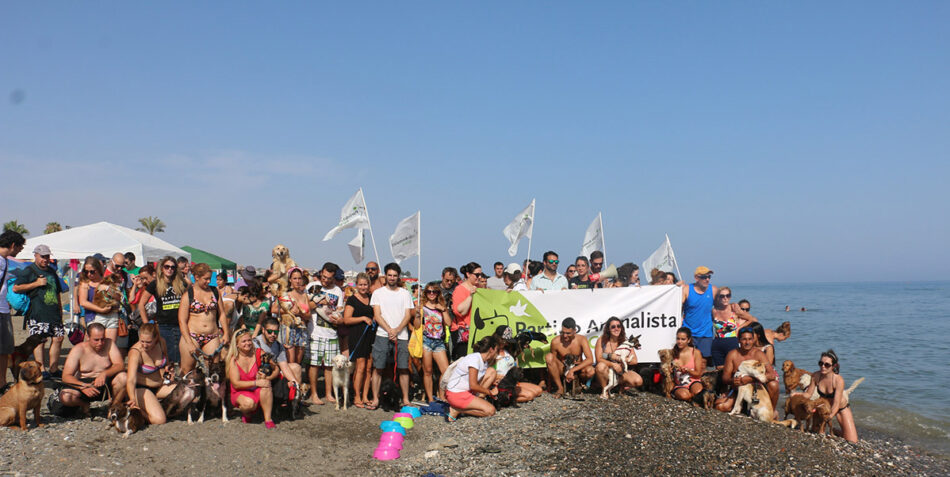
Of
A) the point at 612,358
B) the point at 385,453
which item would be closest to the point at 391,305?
the point at 385,453

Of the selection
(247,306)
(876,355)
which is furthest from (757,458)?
(876,355)

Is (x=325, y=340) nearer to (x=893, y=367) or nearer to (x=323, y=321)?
(x=323, y=321)

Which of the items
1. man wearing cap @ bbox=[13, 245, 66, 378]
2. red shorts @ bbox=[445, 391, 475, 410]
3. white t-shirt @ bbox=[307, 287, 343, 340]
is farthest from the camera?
white t-shirt @ bbox=[307, 287, 343, 340]

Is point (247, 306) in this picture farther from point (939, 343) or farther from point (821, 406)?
point (939, 343)

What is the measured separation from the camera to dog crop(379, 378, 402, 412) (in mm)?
8125

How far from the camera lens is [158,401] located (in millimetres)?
6742

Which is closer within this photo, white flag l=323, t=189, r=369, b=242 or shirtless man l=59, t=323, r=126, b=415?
shirtless man l=59, t=323, r=126, b=415

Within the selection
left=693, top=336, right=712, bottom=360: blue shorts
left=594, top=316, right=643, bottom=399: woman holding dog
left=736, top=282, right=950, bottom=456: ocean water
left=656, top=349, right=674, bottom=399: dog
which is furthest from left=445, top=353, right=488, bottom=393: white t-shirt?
left=736, top=282, right=950, bottom=456: ocean water

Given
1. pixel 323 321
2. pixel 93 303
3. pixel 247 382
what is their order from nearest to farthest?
pixel 247 382 < pixel 93 303 < pixel 323 321

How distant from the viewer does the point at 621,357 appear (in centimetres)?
858

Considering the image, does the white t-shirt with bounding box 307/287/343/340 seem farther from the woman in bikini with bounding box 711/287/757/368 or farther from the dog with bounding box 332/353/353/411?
the woman in bikini with bounding box 711/287/757/368

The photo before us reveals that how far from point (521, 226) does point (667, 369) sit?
393 cm

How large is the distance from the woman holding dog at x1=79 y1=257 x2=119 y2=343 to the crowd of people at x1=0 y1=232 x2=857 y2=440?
0.02 metres

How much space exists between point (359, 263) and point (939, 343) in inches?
948
